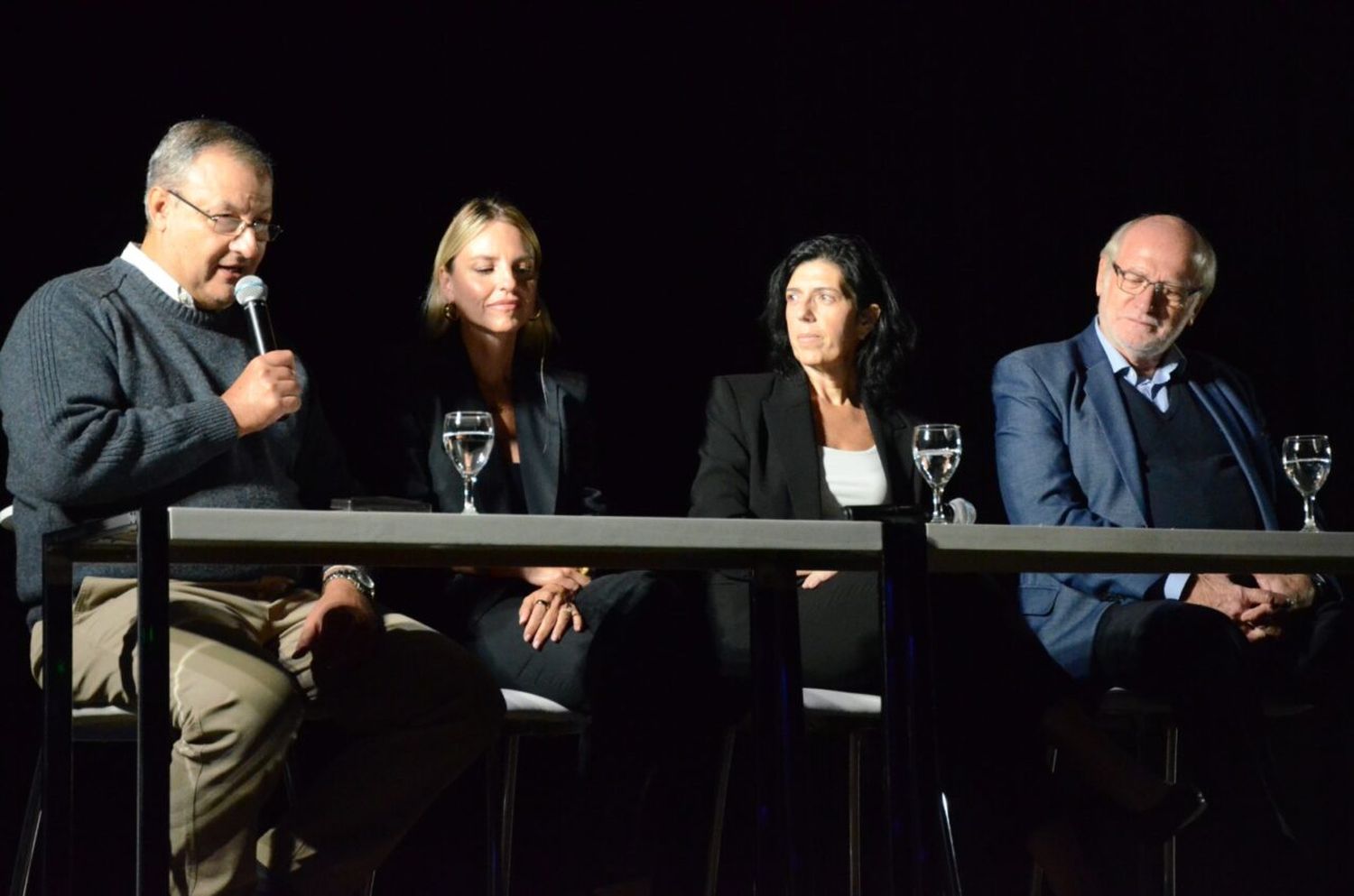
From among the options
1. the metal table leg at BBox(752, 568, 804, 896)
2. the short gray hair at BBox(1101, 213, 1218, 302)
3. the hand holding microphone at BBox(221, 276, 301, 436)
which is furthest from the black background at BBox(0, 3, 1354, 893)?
the metal table leg at BBox(752, 568, 804, 896)

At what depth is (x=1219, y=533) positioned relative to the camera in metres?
1.95

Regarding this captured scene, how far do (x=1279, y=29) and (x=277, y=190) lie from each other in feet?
7.95

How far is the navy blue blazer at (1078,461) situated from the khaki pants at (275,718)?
1.01m

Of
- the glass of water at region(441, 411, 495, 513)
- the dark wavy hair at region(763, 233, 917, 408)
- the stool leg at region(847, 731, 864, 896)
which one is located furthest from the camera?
the dark wavy hair at region(763, 233, 917, 408)

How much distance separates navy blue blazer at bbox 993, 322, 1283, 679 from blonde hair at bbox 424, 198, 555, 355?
0.86m

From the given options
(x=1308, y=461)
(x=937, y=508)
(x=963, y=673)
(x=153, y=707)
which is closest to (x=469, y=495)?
(x=153, y=707)

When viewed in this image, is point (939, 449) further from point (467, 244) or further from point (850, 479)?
point (467, 244)

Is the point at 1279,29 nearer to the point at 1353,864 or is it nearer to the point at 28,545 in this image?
the point at 1353,864

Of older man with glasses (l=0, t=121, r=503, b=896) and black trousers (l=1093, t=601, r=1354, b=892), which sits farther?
black trousers (l=1093, t=601, r=1354, b=892)

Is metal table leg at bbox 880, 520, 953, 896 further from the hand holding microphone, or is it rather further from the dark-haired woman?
the hand holding microphone

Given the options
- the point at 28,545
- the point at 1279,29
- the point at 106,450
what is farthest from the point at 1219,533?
the point at 1279,29

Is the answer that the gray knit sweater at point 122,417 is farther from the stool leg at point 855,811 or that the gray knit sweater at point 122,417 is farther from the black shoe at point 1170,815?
the black shoe at point 1170,815

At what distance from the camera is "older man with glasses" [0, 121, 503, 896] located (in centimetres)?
207

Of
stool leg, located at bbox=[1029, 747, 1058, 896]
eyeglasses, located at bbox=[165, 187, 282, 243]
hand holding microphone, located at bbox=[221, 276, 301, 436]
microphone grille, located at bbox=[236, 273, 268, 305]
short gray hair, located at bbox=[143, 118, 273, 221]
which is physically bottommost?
stool leg, located at bbox=[1029, 747, 1058, 896]
